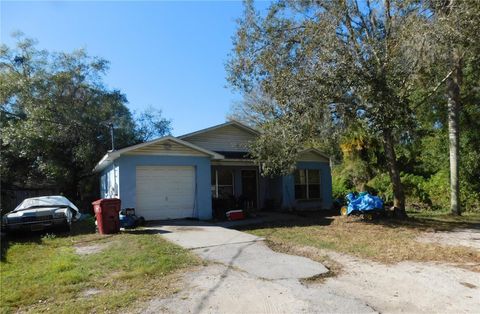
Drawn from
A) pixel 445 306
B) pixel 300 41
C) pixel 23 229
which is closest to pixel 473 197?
pixel 300 41

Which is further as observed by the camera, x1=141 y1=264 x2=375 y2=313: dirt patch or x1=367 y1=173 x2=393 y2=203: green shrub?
x1=367 y1=173 x2=393 y2=203: green shrub

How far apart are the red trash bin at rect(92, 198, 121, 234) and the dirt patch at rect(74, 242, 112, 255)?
1.74m

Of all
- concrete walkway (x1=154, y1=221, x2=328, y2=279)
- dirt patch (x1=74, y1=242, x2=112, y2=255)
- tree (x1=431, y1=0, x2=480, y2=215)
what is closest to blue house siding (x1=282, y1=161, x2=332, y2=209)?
concrete walkway (x1=154, y1=221, x2=328, y2=279)

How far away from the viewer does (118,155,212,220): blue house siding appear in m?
14.6

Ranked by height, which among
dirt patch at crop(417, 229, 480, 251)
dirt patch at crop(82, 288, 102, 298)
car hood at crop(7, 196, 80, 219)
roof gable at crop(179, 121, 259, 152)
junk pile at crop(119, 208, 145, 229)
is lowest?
dirt patch at crop(417, 229, 480, 251)

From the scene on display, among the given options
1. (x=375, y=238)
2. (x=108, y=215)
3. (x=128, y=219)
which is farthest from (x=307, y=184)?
(x=108, y=215)

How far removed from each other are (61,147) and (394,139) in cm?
1812

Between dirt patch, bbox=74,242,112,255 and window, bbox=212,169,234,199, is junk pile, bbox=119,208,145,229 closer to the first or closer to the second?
dirt patch, bbox=74,242,112,255

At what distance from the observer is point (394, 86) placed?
12.0 meters

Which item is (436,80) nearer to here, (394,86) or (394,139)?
(394,139)

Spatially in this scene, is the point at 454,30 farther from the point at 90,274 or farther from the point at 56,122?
the point at 56,122

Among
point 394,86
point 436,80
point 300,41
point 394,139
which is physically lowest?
point 394,139

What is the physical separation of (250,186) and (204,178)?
4753mm

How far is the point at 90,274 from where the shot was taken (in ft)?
24.1
